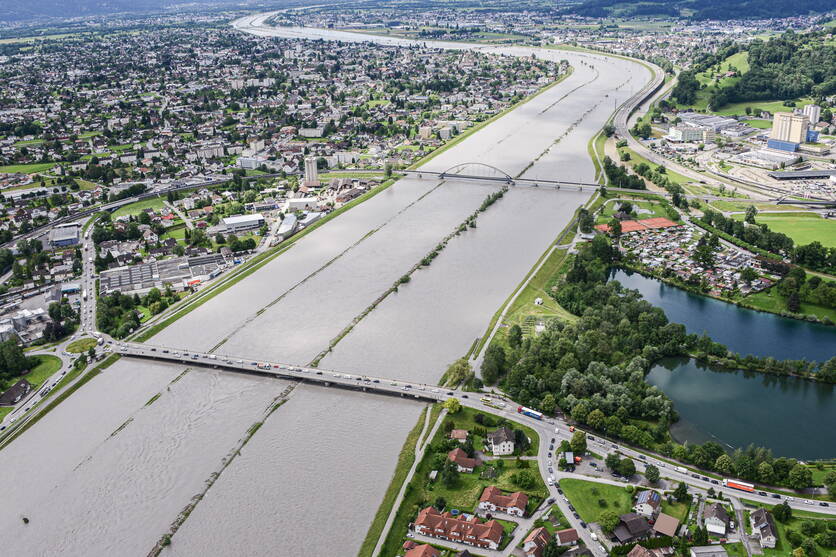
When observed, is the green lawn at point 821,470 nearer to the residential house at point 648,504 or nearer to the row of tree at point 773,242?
the residential house at point 648,504

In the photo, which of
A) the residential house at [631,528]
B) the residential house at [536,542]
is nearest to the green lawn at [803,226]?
the residential house at [631,528]

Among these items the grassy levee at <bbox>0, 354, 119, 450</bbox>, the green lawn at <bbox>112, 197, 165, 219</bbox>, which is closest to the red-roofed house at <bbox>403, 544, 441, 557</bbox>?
the grassy levee at <bbox>0, 354, 119, 450</bbox>

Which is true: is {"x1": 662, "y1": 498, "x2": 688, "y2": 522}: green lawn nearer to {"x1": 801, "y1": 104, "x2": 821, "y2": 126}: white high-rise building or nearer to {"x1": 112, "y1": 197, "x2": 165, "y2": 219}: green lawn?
{"x1": 112, "y1": 197, "x2": 165, "y2": 219}: green lawn

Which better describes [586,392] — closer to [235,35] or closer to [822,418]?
[822,418]

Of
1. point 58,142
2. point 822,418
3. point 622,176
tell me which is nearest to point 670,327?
point 822,418

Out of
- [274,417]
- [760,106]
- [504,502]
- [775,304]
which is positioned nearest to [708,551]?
[504,502]

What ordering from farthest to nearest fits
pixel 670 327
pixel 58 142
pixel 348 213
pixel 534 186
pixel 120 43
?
pixel 120 43 < pixel 58 142 < pixel 534 186 < pixel 348 213 < pixel 670 327
